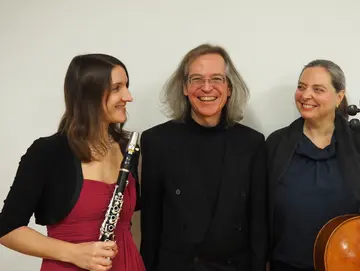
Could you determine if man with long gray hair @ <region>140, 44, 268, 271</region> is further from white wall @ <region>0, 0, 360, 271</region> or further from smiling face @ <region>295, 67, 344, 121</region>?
white wall @ <region>0, 0, 360, 271</region>

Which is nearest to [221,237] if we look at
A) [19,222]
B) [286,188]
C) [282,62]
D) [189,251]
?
[189,251]

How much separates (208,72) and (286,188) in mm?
529

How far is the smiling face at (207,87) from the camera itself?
157 cm

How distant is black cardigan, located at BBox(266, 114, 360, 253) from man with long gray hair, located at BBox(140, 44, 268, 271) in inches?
2.3

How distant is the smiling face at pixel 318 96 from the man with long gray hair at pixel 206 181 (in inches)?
8.7

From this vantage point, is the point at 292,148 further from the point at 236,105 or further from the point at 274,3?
the point at 274,3

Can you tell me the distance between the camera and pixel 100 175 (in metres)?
1.26

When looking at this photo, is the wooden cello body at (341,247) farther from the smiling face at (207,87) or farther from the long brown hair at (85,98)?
the long brown hair at (85,98)

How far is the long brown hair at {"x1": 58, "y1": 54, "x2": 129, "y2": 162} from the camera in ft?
4.01

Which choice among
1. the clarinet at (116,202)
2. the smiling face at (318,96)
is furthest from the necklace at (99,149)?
the smiling face at (318,96)

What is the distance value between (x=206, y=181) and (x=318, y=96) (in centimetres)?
55

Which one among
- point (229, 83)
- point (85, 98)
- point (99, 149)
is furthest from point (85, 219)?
point (229, 83)

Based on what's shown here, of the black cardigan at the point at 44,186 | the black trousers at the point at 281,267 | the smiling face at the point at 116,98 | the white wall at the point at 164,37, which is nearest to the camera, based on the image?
the black cardigan at the point at 44,186

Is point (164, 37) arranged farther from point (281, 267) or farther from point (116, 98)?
point (281, 267)
